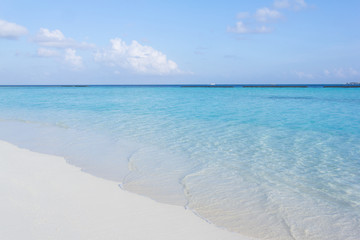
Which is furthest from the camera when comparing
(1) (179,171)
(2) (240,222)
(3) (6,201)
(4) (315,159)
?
(4) (315,159)

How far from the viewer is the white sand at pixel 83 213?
3713mm

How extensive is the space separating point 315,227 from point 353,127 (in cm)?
1163

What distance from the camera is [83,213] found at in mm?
4281

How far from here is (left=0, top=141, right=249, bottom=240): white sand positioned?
3.71 metres

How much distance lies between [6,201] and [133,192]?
2.23m

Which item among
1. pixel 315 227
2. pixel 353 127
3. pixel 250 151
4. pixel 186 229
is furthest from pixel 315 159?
pixel 353 127

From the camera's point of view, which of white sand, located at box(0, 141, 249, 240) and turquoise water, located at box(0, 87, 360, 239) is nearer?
white sand, located at box(0, 141, 249, 240)

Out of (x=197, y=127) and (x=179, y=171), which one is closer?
(x=179, y=171)

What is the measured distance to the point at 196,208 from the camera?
4.75 m

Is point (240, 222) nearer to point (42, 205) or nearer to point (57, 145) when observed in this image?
point (42, 205)

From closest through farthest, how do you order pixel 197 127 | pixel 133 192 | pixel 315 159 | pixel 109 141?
pixel 133 192 < pixel 315 159 < pixel 109 141 < pixel 197 127

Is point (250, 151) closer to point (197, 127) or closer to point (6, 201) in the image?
point (197, 127)

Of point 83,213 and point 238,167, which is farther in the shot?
point 238,167

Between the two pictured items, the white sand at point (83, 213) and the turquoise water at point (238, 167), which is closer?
the white sand at point (83, 213)
